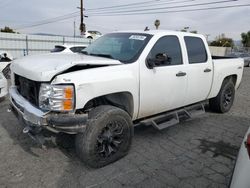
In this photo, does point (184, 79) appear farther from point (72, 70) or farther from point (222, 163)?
point (72, 70)

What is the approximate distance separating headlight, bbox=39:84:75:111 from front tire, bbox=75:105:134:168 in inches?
14.7

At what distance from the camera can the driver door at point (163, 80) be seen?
375cm

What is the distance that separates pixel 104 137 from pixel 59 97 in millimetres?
858

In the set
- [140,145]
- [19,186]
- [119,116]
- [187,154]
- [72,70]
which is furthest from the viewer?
[140,145]

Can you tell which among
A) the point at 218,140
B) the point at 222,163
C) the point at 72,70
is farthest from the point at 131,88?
the point at 218,140

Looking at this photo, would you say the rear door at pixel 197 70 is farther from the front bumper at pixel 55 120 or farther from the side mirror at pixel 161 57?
the front bumper at pixel 55 120

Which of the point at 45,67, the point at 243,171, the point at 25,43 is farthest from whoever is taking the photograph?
the point at 25,43

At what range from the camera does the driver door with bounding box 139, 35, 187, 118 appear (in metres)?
3.75

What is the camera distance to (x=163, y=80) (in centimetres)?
397

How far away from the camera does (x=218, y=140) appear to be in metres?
4.46

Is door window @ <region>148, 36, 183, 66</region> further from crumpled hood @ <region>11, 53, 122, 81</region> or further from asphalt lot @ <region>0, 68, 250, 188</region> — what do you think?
asphalt lot @ <region>0, 68, 250, 188</region>

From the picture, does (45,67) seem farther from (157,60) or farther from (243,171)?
(243,171)

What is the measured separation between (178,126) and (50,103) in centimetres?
302

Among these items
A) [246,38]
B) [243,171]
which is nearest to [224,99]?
[243,171]
